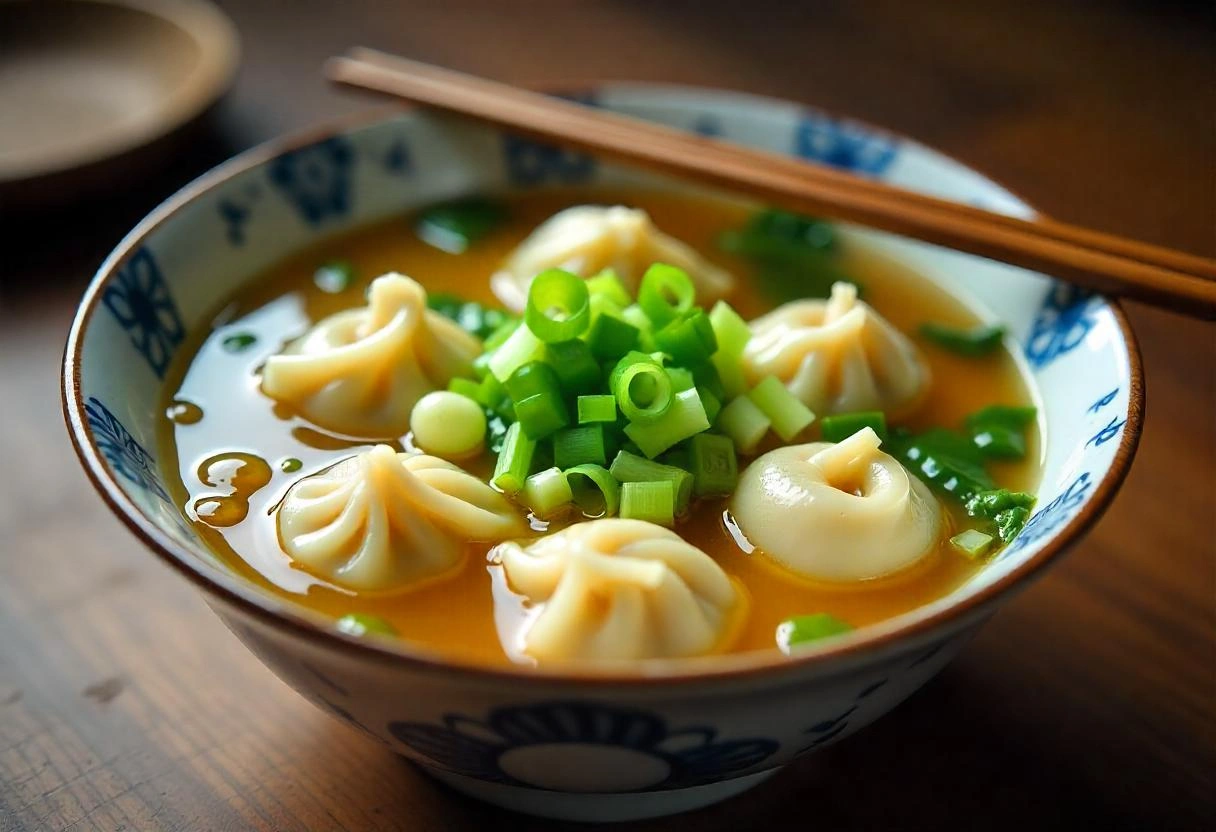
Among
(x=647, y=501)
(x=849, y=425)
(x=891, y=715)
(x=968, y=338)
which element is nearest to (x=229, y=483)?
(x=647, y=501)

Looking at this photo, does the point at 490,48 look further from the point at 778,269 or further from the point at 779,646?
the point at 779,646

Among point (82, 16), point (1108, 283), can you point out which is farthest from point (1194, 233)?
point (82, 16)

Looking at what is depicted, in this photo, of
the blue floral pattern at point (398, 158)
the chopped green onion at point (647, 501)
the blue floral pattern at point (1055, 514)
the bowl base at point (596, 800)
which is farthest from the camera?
the blue floral pattern at point (398, 158)

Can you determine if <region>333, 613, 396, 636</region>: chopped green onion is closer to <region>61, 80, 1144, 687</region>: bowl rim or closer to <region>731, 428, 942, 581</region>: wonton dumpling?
<region>61, 80, 1144, 687</region>: bowl rim

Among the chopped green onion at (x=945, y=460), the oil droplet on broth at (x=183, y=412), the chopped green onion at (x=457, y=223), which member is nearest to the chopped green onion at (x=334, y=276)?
the chopped green onion at (x=457, y=223)

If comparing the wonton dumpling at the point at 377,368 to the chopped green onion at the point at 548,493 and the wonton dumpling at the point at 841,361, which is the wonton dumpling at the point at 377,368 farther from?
the wonton dumpling at the point at 841,361

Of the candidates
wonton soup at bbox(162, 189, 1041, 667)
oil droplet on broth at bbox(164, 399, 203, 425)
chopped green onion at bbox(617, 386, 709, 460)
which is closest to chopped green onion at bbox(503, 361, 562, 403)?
wonton soup at bbox(162, 189, 1041, 667)
